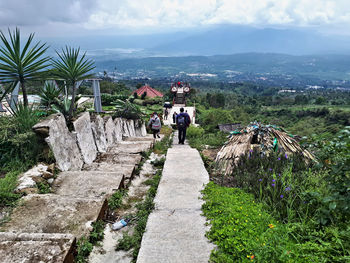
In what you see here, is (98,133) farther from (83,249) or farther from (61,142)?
(83,249)

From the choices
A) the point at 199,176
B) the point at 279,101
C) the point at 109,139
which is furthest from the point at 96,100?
the point at 279,101

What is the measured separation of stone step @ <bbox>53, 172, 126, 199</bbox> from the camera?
3.73 m

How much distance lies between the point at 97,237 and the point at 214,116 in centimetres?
1849

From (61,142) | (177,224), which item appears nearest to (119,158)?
(61,142)

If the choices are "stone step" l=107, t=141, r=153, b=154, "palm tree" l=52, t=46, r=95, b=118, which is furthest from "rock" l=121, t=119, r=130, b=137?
"palm tree" l=52, t=46, r=95, b=118

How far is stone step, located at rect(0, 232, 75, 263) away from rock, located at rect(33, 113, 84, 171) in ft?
7.00

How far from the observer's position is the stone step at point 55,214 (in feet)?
9.05

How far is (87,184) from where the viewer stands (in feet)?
12.9

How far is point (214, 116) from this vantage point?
67.9 ft

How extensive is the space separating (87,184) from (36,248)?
5.63 ft

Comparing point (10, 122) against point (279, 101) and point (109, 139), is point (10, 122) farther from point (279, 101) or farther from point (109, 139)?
point (279, 101)

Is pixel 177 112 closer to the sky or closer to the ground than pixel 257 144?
closer to the ground

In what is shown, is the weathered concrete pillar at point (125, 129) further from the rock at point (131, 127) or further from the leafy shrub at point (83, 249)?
the leafy shrub at point (83, 249)

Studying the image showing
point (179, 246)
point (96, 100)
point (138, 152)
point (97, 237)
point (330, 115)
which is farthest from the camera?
point (330, 115)
